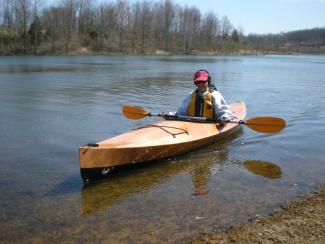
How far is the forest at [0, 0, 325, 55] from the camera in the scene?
68688mm

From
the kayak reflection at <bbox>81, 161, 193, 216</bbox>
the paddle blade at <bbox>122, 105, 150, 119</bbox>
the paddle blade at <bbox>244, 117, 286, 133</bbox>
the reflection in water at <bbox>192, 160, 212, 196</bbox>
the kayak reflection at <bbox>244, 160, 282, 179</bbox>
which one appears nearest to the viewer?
the kayak reflection at <bbox>81, 161, 193, 216</bbox>

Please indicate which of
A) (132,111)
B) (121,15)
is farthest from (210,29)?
(132,111)

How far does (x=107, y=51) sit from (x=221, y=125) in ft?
220

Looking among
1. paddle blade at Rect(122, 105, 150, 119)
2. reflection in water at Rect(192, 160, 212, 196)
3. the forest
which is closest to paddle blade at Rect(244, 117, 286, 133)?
reflection in water at Rect(192, 160, 212, 196)

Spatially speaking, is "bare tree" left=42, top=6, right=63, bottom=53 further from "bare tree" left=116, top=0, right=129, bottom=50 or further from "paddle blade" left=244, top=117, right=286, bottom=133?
"paddle blade" left=244, top=117, right=286, bottom=133

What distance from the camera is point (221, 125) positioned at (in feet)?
29.7

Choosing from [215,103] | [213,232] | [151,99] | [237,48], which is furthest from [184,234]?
[237,48]

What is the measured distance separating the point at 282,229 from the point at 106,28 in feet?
274

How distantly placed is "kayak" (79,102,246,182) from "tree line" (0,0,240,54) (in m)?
60.3

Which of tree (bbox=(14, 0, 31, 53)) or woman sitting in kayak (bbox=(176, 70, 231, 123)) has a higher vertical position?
tree (bbox=(14, 0, 31, 53))

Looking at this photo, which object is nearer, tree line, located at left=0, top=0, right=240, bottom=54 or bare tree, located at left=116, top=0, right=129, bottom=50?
tree line, located at left=0, top=0, right=240, bottom=54

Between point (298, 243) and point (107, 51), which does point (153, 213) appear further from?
point (107, 51)

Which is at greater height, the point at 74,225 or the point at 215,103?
the point at 215,103

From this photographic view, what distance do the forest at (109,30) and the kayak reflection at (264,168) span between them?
60295 mm
